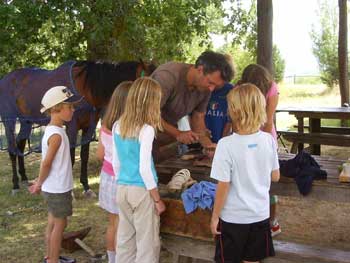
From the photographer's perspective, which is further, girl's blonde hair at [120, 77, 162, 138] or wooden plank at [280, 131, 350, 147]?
wooden plank at [280, 131, 350, 147]

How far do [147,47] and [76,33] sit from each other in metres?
1.24

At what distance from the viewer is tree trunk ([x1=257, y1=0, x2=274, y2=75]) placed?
5.93 metres

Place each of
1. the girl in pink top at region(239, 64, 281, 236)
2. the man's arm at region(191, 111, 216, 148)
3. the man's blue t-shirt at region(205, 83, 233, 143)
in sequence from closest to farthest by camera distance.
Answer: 1. the girl in pink top at region(239, 64, 281, 236)
2. the man's arm at region(191, 111, 216, 148)
3. the man's blue t-shirt at region(205, 83, 233, 143)

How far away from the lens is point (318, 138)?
649 centimetres

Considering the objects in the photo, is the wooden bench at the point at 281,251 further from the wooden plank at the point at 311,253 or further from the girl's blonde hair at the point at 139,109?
the girl's blonde hair at the point at 139,109

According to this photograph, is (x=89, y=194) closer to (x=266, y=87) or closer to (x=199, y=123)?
(x=199, y=123)

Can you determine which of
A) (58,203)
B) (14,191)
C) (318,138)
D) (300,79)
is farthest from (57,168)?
(300,79)

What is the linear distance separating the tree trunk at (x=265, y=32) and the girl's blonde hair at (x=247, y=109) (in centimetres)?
409

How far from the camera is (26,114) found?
5371 millimetres

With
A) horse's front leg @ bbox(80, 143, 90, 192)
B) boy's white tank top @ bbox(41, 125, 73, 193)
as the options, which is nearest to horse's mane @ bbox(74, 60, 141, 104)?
horse's front leg @ bbox(80, 143, 90, 192)

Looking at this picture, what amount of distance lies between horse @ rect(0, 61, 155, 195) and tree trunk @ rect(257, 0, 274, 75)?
2478 millimetres

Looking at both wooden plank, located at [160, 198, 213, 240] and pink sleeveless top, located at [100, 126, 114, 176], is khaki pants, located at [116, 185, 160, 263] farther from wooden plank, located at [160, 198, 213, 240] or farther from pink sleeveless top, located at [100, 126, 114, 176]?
pink sleeveless top, located at [100, 126, 114, 176]

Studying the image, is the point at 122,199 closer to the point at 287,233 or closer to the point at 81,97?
the point at 287,233

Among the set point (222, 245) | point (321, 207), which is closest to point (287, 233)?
point (321, 207)
